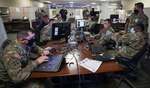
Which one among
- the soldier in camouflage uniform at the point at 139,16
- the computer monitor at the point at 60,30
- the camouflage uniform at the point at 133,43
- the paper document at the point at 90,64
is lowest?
the paper document at the point at 90,64

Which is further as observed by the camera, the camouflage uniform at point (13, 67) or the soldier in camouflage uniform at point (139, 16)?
the soldier in camouflage uniform at point (139, 16)

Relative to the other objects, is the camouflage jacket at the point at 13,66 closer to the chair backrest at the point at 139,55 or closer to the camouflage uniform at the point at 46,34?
the chair backrest at the point at 139,55

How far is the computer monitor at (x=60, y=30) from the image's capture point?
2661mm

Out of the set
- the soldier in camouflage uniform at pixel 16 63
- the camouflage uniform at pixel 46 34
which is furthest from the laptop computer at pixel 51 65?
the camouflage uniform at pixel 46 34

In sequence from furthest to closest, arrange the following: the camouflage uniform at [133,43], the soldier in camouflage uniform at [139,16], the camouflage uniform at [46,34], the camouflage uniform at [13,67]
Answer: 1. the soldier in camouflage uniform at [139,16]
2. the camouflage uniform at [46,34]
3. the camouflage uniform at [133,43]
4. the camouflage uniform at [13,67]

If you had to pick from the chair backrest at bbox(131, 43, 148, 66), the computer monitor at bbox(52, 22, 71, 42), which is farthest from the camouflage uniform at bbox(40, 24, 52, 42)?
the chair backrest at bbox(131, 43, 148, 66)

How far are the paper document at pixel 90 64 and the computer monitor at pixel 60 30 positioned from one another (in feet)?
3.58

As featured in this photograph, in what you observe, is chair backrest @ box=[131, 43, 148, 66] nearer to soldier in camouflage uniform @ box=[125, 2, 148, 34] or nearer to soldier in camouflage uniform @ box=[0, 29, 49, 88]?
soldier in camouflage uniform @ box=[0, 29, 49, 88]

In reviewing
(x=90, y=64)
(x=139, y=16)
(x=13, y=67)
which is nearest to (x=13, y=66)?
(x=13, y=67)

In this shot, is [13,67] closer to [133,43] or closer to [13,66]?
[13,66]

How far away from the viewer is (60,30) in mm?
2723

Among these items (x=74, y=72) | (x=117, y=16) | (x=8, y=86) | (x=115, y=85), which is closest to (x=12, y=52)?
(x=8, y=86)

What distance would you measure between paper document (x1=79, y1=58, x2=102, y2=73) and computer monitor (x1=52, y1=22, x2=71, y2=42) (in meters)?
1.09

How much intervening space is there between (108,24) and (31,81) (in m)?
2.34
